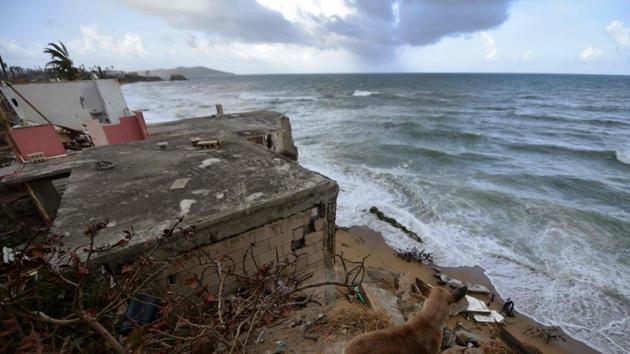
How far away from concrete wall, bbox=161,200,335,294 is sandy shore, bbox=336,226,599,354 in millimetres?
3415

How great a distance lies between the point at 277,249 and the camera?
16.0 ft

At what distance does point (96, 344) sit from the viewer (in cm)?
280

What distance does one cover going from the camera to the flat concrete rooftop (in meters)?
4.05

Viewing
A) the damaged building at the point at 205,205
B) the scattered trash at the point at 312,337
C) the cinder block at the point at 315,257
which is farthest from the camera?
the cinder block at the point at 315,257

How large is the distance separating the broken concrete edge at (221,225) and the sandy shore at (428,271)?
433cm

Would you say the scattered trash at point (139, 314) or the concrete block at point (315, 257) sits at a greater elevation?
the scattered trash at point (139, 314)

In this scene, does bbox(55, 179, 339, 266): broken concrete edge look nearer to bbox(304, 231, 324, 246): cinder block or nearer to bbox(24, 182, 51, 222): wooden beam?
bbox(304, 231, 324, 246): cinder block

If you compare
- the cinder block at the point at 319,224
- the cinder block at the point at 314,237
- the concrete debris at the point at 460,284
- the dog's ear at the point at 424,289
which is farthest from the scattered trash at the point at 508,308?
the cinder block at the point at 319,224

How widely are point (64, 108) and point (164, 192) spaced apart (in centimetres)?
1019

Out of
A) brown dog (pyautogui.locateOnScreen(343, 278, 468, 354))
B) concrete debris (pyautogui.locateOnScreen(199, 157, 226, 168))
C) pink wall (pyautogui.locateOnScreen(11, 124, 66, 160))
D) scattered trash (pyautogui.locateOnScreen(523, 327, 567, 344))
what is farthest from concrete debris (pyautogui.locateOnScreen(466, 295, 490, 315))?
pink wall (pyautogui.locateOnScreen(11, 124, 66, 160))

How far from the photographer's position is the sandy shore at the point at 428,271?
21.7 feet

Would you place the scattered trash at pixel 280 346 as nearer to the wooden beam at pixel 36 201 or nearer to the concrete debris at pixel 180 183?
the concrete debris at pixel 180 183

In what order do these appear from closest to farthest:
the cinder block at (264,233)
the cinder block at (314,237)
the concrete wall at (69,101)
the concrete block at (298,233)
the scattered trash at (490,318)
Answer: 1. the cinder block at (264,233)
2. the concrete block at (298,233)
3. the cinder block at (314,237)
4. the scattered trash at (490,318)
5. the concrete wall at (69,101)

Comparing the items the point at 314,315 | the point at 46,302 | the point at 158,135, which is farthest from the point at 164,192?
the point at 158,135
